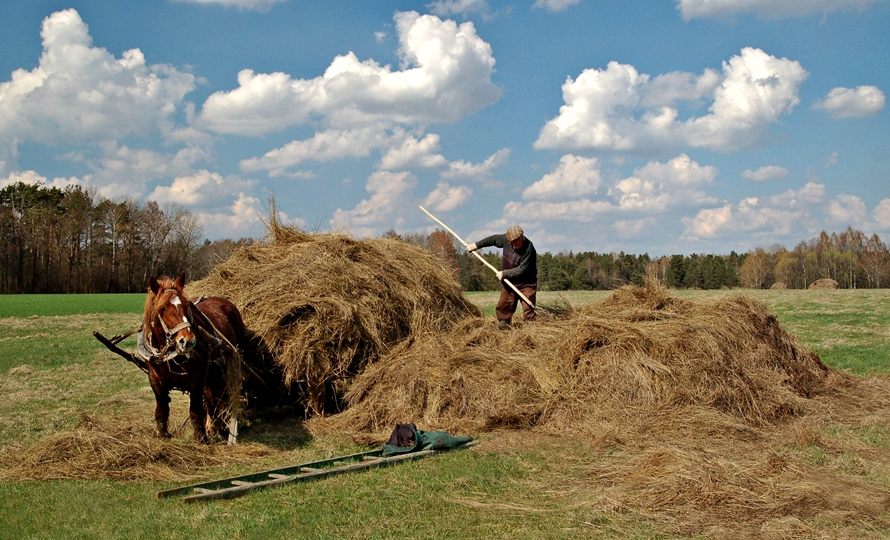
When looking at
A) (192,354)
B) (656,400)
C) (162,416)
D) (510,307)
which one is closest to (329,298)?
(192,354)

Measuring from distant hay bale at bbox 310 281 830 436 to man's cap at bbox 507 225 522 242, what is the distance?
166cm

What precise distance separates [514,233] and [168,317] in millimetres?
5604

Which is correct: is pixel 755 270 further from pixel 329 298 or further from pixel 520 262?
pixel 329 298

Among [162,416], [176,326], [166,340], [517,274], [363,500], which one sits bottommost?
[363,500]

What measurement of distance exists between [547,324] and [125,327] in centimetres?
2033

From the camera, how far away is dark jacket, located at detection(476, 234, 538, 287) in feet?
33.9

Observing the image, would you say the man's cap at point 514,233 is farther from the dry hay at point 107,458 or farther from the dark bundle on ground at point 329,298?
the dry hay at point 107,458

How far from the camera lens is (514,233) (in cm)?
1037

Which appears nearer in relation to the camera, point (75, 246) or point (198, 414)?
point (198, 414)

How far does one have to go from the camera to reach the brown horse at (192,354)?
6586mm

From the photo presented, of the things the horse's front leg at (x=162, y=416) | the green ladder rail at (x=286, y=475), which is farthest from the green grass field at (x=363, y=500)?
the horse's front leg at (x=162, y=416)

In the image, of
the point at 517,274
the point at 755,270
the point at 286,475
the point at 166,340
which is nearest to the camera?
the point at 286,475

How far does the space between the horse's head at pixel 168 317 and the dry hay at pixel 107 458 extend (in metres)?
0.95

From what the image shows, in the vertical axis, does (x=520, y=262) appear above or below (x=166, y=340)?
above
